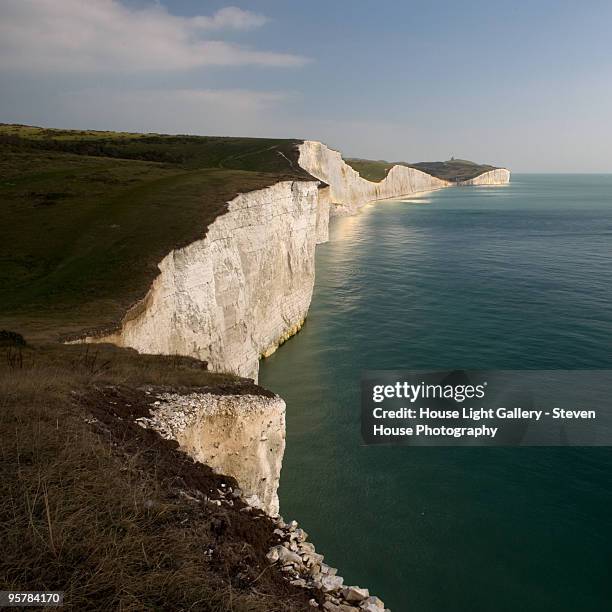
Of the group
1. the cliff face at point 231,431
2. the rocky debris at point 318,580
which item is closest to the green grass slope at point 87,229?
the cliff face at point 231,431

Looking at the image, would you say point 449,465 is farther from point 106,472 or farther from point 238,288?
point 106,472

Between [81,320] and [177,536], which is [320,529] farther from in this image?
[177,536]

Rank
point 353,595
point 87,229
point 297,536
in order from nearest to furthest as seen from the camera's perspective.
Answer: point 353,595
point 297,536
point 87,229

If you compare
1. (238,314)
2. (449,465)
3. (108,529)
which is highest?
(108,529)

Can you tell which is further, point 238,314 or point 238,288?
point 238,288

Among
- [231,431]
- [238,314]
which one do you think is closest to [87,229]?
[238,314]

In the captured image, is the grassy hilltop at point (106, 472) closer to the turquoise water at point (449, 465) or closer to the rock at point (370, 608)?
the rock at point (370, 608)
